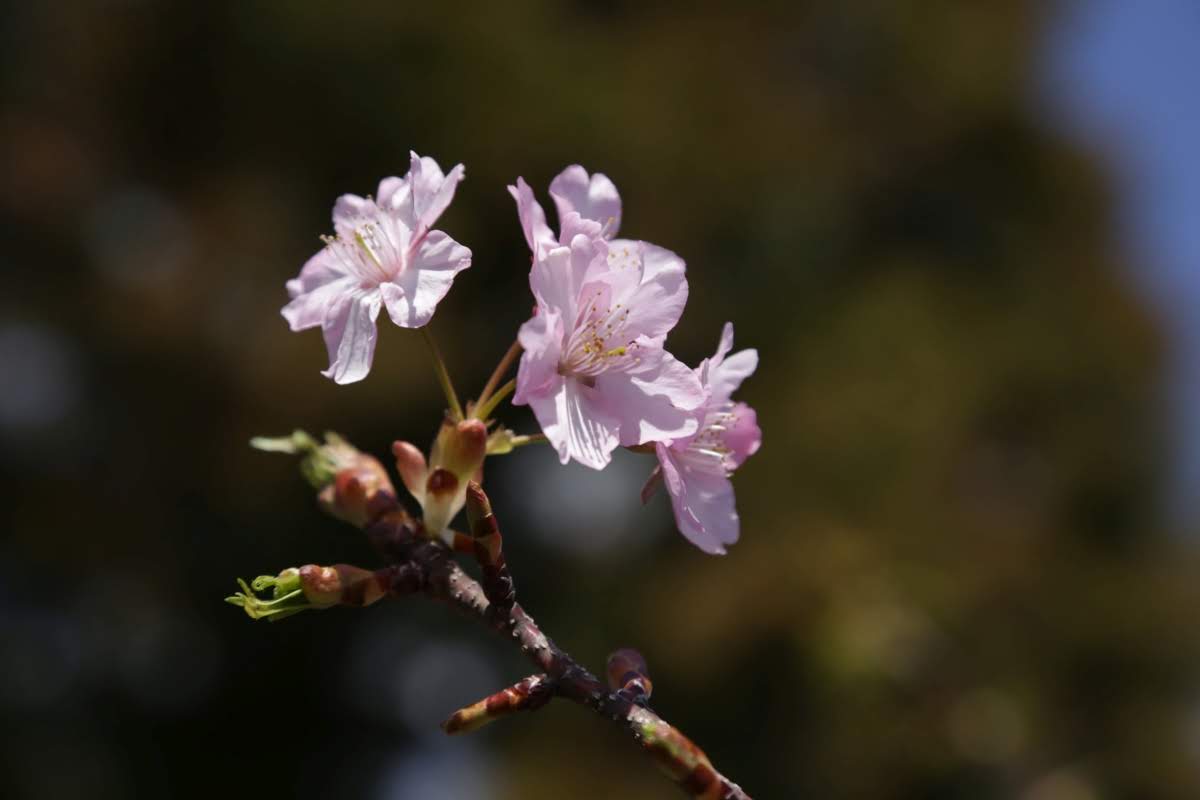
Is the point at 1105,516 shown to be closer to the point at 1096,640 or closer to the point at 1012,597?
the point at 1096,640

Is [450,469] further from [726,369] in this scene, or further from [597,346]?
[726,369]

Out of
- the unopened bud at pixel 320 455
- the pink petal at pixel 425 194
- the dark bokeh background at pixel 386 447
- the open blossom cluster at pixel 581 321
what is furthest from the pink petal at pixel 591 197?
the dark bokeh background at pixel 386 447

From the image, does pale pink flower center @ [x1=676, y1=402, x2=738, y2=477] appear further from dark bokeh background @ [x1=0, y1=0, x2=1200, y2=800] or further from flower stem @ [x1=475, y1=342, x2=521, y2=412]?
dark bokeh background @ [x1=0, y1=0, x2=1200, y2=800]

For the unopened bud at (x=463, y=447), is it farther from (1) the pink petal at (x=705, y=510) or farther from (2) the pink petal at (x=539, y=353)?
(1) the pink petal at (x=705, y=510)

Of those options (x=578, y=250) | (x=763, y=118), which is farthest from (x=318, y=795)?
(x=578, y=250)

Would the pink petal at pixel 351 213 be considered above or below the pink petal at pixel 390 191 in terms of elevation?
below

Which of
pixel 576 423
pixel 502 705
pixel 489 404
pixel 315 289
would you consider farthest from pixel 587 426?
pixel 315 289

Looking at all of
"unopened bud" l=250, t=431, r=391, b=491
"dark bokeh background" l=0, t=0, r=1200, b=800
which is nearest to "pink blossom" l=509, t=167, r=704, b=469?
"unopened bud" l=250, t=431, r=391, b=491
